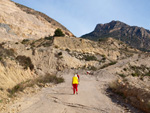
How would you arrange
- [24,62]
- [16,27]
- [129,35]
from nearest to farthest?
1. [24,62]
2. [16,27]
3. [129,35]

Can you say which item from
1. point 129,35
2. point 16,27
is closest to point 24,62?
point 16,27

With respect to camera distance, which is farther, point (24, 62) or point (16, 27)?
point (16, 27)

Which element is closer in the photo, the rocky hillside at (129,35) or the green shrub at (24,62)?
the green shrub at (24,62)

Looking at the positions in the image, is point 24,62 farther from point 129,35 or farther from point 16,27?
point 129,35

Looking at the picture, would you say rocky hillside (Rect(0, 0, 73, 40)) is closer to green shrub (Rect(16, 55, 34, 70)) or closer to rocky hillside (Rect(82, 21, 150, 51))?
green shrub (Rect(16, 55, 34, 70))

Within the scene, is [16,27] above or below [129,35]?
below

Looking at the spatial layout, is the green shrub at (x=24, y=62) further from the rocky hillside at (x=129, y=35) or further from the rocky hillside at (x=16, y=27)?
the rocky hillside at (x=129, y=35)

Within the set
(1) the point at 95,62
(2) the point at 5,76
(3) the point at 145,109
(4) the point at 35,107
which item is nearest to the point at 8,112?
(4) the point at 35,107

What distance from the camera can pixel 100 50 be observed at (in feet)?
152

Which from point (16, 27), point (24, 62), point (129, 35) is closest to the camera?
point (24, 62)

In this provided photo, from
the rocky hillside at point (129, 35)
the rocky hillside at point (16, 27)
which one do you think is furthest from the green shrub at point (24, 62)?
the rocky hillside at point (129, 35)

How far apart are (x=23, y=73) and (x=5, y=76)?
9.99 ft

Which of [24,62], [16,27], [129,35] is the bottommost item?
[24,62]

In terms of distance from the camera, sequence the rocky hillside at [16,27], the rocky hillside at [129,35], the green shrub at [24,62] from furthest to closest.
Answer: the rocky hillside at [129,35] → the rocky hillside at [16,27] → the green shrub at [24,62]
